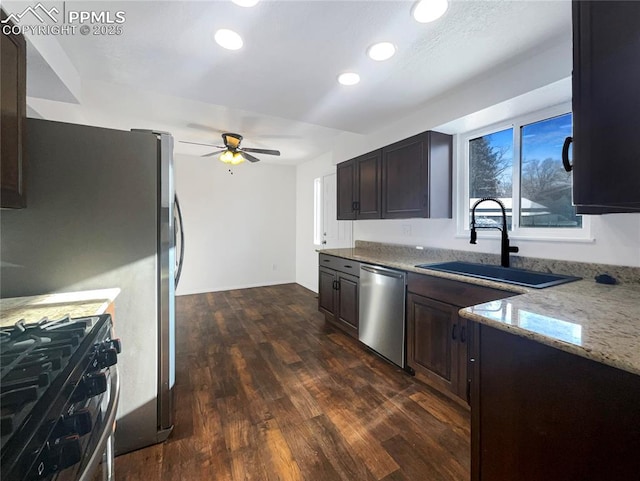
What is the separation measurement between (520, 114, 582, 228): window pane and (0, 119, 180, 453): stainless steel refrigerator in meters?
2.66

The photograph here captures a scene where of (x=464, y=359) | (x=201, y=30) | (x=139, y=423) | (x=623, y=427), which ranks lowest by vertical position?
(x=139, y=423)

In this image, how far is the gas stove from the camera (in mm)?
520

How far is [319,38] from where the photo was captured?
5.12 feet

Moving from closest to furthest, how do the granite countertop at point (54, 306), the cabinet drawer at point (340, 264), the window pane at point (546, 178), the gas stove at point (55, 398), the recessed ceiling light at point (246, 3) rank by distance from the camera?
the gas stove at point (55, 398) → the granite countertop at point (54, 306) → the recessed ceiling light at point (246, 3) → the window pane at point (546, 178) → the cabinet drawer at point (340, 264)

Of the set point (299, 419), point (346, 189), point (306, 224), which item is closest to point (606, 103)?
point (299, 419)

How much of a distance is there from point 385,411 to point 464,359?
65 cm

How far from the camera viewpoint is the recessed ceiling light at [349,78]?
1935 mm

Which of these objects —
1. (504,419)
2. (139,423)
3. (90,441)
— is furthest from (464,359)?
(139,423)

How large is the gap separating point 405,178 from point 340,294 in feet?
4.81

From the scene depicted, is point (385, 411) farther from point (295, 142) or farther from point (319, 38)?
point (295, 142)

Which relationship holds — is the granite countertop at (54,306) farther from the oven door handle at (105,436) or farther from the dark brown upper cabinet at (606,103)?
the dark brown upper cabinet at (606,103)

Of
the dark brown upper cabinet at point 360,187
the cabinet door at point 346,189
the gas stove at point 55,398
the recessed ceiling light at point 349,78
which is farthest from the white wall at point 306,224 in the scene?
the gas stove at point 55,398

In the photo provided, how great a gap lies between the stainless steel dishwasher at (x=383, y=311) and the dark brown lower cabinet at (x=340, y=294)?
13 centimetres

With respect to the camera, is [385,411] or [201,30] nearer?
[201,30]
